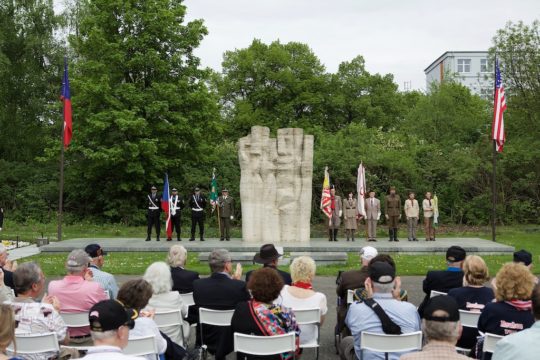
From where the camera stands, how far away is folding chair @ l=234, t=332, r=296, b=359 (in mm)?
5293

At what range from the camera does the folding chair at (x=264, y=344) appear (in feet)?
17.4

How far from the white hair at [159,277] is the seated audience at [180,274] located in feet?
3.42

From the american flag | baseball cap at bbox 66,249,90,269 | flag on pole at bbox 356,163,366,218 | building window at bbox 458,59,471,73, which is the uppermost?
building window at bbox 458,59,471,73

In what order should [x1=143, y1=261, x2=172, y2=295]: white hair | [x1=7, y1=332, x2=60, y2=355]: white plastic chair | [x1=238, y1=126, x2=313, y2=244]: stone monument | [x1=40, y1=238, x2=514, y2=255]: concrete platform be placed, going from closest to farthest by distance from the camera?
1. [x1=7, y1=332, x2=60, y2=355]: white plastic chair
2. [x1=143, y1=261, x2=172, y2=295]: white hair
3. [x1=40, y1=238, x2=514, y2=255]: concrete platform
4. [x1=238, y1=126, x2=313, y2=244]: stone monument

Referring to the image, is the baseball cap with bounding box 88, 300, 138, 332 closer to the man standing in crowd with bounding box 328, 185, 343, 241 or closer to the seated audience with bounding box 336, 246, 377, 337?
the seated audience with bounding box 336, 246, 377, 337

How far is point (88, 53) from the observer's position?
30.7 m

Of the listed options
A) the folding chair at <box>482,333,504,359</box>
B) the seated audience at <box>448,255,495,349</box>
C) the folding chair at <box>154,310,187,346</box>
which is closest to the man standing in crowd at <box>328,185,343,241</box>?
the seated audience at <box>448,255,495,349</box>

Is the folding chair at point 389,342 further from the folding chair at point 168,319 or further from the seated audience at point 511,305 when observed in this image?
A: the folding chair at point 168,319

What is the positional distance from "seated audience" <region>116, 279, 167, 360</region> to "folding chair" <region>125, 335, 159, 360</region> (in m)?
0.07

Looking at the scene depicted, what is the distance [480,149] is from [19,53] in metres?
27.5

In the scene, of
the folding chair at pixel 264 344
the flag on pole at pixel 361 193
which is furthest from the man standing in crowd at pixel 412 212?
the folding chair at pixel 264 344

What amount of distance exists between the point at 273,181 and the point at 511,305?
48.3 ft

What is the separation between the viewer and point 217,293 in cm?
648

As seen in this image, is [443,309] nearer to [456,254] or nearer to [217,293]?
[217,293]
